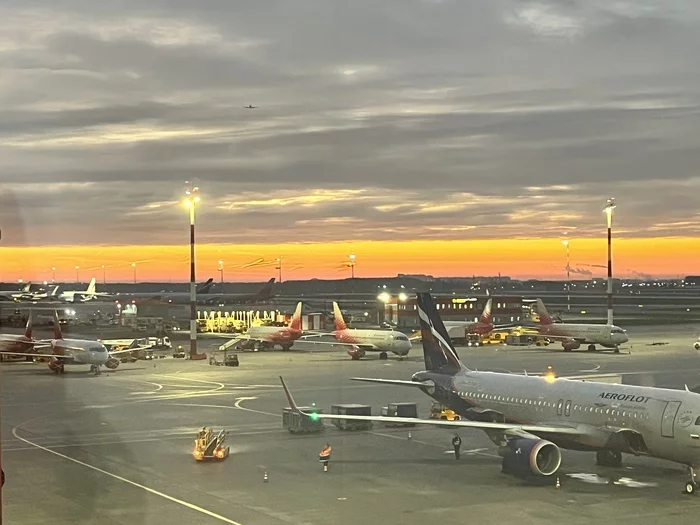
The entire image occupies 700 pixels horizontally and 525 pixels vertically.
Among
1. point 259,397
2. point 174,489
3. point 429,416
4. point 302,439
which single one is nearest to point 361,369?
point 259,397

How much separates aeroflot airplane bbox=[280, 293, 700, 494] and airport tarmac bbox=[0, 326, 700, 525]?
1028mm

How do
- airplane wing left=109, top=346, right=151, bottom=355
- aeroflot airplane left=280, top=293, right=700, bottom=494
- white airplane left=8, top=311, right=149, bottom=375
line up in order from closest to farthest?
aeroflot airplane left=280, top=293, right=700, bottom=494, white airplane left=8, top=311, right=149, bottom=375, airplane wing left=109, top=346, right=151, bottom=355

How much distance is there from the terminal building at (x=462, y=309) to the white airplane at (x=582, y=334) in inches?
401

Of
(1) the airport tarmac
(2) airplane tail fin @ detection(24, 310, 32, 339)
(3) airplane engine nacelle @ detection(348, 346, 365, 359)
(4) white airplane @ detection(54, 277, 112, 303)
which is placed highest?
(4) white airplane @ detection(54, 277, 112, 303)

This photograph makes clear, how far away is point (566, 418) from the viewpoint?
36875 mm

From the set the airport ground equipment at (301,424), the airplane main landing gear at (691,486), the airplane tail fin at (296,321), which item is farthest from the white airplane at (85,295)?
the airplane main landing gear at (691,486)

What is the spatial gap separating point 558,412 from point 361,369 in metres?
39.3

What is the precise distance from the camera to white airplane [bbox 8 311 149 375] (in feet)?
255

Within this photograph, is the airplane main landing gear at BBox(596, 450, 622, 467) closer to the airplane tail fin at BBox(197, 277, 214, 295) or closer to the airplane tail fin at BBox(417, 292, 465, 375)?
the airplane tail fin at BBox(417, 292, 465, 375)

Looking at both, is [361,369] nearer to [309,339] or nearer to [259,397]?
[259,397]

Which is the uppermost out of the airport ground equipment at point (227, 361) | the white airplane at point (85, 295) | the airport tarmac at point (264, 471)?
the white airplane at point (85, 295)

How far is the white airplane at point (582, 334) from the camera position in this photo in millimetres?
100312

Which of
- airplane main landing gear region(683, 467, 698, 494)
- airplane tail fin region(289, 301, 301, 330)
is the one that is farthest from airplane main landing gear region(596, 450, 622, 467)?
airplane tail fin region(289, 301, 301, 330)

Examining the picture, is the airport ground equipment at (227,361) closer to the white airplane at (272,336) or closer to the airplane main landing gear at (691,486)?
the white airplane at (272,336)
